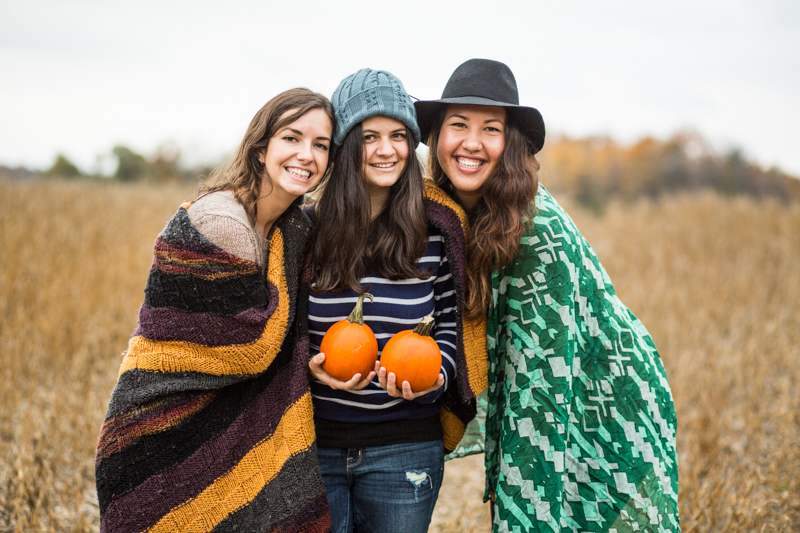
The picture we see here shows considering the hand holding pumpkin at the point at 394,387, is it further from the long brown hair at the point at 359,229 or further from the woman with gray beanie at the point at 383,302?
the long brown hair at the point at 359,229

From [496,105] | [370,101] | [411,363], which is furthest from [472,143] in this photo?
[411,363]

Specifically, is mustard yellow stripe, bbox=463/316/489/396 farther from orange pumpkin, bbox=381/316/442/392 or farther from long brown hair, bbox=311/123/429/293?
long brown hair, bbox=311/123/429/293

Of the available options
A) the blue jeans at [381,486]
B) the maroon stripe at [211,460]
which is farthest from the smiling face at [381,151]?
the blue jeans at [381,486]

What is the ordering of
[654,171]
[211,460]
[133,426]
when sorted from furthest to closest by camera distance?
[654,171] < [211,460] < [133,426]

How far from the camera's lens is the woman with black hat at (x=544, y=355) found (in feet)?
7.01

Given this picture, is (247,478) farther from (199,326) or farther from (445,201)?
(445,201)

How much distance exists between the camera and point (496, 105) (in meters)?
2.31

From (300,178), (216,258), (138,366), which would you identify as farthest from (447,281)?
(138,366)

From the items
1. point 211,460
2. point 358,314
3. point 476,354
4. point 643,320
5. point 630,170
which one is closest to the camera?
point 211,460

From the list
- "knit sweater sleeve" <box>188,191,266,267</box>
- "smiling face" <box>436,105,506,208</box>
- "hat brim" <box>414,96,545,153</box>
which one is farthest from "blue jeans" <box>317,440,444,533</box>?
"hat brim" <box>414,96,545,153</box>

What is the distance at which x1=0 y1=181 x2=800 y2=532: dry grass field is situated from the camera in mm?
3605

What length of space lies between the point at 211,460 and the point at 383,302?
87cm

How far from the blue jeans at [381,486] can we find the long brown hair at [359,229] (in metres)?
0.66

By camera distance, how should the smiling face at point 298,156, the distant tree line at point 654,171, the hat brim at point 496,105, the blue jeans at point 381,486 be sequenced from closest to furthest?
the blue jeans at point 381,486 → the smiling face at point 298,156 → the hat brim at point 496,105 → the distant tree line at point 654,171
